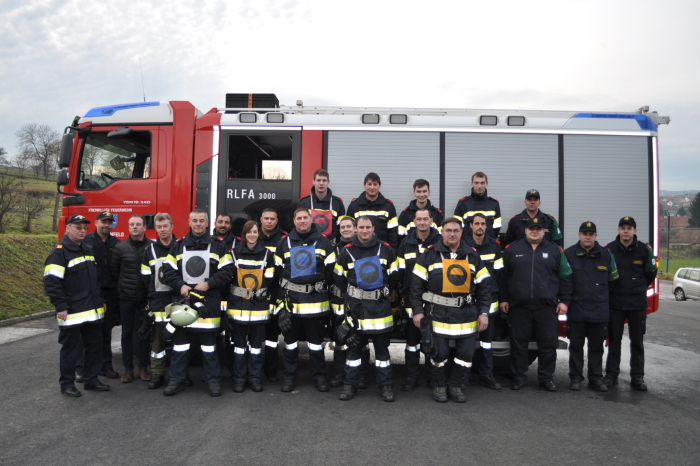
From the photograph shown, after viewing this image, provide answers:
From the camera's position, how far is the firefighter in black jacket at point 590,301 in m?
5.24

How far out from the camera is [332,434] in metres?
3.90

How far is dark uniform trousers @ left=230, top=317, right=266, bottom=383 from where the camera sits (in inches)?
197

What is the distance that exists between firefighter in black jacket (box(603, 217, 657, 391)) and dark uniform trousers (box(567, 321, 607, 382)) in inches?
8.2

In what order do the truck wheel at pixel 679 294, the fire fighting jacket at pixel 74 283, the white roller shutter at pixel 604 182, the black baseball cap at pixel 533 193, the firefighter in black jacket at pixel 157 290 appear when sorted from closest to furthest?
the fire fighting jacket at pixel 74 283, the firefighter in black jacket at pixel 157 290, the black baseball cap at pixel 533 193, the white roller shutter at pixel 604 182, the truck wheel at pixel 679 294

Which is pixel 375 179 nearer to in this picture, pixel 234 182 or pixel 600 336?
Answer: pixel 234 182

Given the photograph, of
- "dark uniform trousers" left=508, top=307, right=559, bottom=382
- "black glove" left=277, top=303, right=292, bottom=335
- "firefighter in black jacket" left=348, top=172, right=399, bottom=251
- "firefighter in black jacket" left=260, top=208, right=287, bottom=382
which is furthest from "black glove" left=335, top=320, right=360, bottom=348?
"dark uniform trousers" left=508, top=307, right=559, bottom=382

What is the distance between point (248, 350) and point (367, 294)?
1393 mm

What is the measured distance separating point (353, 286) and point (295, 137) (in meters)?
2.16

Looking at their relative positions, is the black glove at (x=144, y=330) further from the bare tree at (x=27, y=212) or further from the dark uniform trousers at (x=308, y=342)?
the bare tree at (x=27, y=212)

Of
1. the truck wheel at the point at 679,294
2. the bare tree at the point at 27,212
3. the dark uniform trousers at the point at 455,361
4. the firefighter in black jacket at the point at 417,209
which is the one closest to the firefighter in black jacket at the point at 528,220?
the firefighter in black jacket at the point at 417,209

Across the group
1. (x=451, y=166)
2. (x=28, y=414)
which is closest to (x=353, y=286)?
(x=451, y=166)

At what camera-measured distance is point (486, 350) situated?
207 inches

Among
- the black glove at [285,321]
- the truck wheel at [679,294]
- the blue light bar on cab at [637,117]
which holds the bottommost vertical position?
the truck wheel at [679,294]

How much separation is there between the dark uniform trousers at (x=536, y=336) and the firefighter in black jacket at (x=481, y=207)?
94cm
